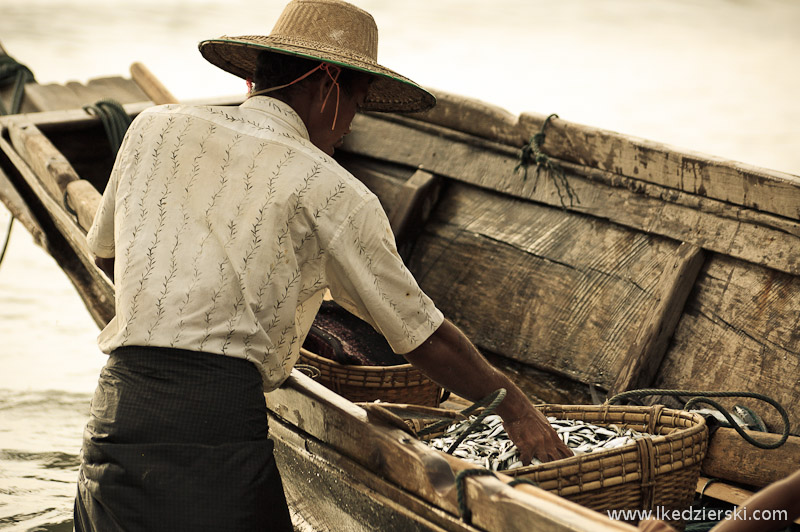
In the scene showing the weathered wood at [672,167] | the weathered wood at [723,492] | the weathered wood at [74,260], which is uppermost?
the weathered wood at [672,167]

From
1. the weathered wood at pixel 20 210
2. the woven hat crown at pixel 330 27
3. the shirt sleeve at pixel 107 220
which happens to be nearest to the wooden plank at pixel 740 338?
the woven hat crown at pixel 330 27

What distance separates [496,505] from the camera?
64.6 inches

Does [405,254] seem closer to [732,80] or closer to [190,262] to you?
[190,262]

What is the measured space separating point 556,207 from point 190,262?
1833mm

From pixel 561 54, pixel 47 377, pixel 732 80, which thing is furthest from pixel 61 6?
pixel 47 377

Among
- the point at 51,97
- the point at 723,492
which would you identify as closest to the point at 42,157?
the point at 51,97

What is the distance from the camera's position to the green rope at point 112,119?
378 cm

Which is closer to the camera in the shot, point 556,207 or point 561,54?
point 556,207

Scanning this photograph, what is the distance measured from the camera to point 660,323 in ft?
9.16

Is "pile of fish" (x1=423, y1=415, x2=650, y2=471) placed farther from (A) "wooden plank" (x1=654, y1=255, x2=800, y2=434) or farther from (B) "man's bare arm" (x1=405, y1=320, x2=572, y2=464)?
(A) "wooden plank" (x1=654, y1=255, x2=800, y2=434)

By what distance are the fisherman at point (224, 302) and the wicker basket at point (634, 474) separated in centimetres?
10

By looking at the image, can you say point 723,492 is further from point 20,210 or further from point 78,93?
point 78,93

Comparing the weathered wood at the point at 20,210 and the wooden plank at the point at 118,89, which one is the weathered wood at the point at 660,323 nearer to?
the weathered wood at the point at 20,210

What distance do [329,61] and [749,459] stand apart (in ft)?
4.68
